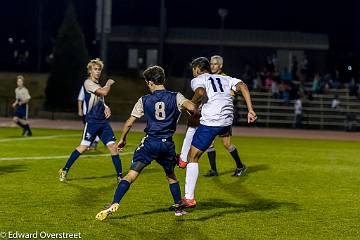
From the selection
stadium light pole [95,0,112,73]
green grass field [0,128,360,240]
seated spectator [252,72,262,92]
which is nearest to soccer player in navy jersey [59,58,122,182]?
green grass field [0,128,360,240]

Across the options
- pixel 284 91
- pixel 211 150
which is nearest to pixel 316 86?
pixel 284 91

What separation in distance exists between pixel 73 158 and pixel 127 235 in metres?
4.60

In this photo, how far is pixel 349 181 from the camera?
1337cm

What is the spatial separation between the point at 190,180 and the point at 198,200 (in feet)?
3.73

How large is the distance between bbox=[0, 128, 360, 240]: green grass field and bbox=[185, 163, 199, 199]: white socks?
0.26 metres

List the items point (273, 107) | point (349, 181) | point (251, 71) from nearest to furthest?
point (349, 181)
point (273, 107)
point (251, 71)

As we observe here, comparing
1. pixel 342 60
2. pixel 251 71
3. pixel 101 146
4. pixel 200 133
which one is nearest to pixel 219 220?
pixel 200 133

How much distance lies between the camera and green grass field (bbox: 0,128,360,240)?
Answer: 8.05 metres

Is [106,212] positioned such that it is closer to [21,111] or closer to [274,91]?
[21,111]

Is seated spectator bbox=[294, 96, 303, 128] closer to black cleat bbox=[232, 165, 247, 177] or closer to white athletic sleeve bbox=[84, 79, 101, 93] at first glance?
black cleat bbox=[232, 165, 247, 177]

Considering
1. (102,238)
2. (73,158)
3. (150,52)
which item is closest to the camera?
(102,238)

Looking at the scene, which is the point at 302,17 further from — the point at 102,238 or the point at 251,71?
the point at 102,238

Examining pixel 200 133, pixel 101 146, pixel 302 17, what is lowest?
pixel 101 146

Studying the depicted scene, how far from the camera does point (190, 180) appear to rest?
927 cm
